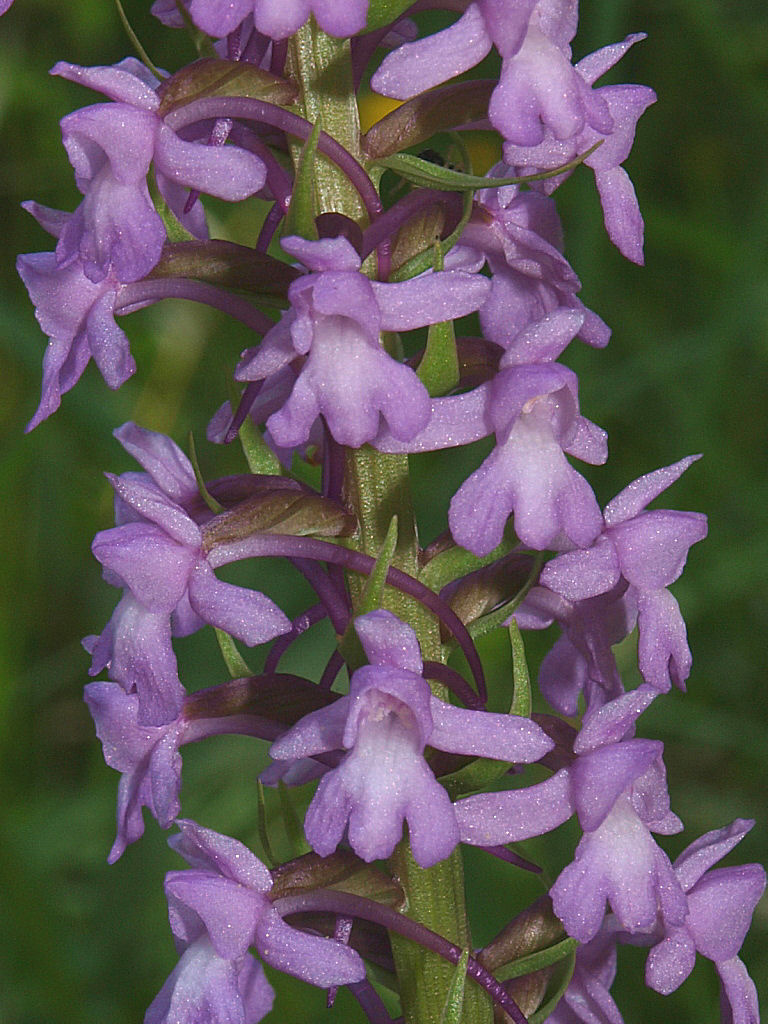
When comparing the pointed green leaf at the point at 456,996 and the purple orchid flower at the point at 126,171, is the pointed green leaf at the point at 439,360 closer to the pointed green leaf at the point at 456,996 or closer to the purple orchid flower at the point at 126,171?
the purple orchid flower at the point at 126,171

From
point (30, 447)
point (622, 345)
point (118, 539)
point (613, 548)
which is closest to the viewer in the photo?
point (118, 539)

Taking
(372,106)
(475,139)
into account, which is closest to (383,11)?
(372,106)

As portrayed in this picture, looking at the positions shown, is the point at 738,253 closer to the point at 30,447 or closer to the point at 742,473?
the point at 742,473

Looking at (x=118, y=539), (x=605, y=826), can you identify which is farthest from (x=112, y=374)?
(x=605, y=826)

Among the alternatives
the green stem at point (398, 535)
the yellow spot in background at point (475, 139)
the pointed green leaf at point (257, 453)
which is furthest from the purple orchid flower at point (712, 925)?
the yellow spot in background at point (475, 139)

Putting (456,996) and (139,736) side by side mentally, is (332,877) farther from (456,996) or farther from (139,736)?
(139,736)
